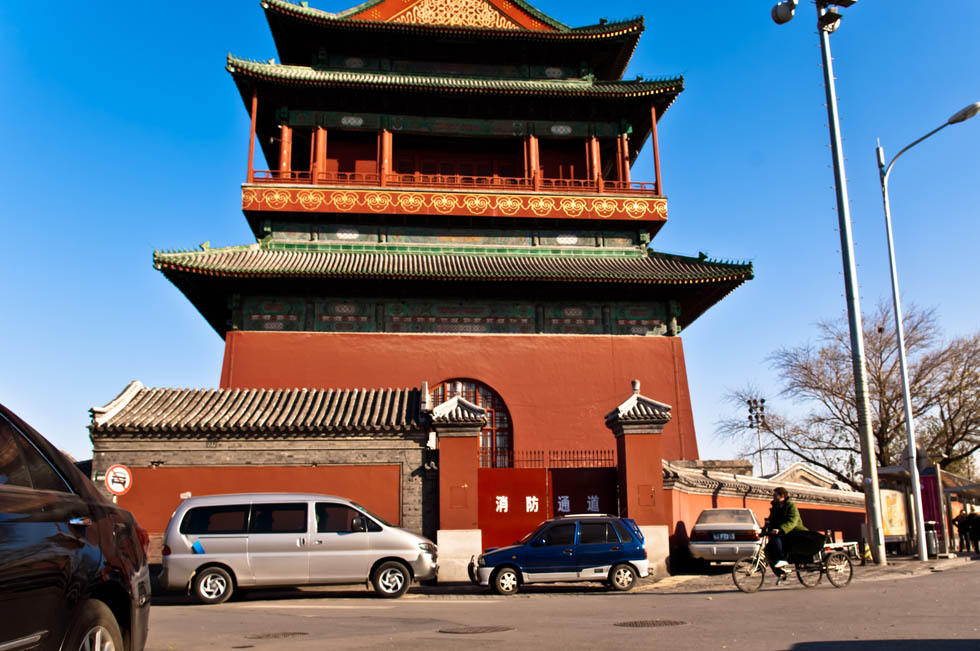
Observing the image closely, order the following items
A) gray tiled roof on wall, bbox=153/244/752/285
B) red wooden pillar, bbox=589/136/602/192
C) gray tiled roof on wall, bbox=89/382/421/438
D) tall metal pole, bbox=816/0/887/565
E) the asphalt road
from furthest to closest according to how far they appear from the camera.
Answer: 1. red wooden pillar, bbox=589/136/602/192
2. gray tiled roof on wall, bbox=153/244/752/285
3. gray tiled roof on wall, bbox=89/382/421/438
4. tall metal pole, bbox=816/0/887/565
5. the asphalt road

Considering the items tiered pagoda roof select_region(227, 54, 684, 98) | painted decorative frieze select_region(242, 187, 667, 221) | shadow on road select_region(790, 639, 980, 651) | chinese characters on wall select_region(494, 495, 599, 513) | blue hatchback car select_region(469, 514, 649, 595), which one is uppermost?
tiered pagoda roof select_region(227, 54, 684, 98)

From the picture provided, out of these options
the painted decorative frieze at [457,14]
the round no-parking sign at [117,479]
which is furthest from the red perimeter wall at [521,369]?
the painted decorative frieze at [457,14]

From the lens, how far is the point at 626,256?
25.6 m

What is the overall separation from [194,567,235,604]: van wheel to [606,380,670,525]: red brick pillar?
24.6 ft

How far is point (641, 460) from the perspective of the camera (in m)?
16.2

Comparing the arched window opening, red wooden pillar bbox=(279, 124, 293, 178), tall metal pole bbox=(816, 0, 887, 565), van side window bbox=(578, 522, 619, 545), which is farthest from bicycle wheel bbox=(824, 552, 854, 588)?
red wooden pillar bbox=(279, 124, 293, 178)

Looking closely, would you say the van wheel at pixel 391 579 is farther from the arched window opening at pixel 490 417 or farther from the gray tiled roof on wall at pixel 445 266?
the gray tiled roof on wall at pixel 445 266

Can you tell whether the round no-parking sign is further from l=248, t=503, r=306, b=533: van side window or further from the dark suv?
the dark suv

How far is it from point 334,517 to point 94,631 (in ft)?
31.0

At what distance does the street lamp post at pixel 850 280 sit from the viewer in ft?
49.2

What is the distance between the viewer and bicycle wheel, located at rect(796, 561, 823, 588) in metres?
11.9

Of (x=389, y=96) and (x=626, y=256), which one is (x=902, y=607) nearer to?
(x=626, y=256)

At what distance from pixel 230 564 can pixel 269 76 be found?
1717 centimetres

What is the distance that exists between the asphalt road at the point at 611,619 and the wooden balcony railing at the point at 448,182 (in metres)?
14.7
